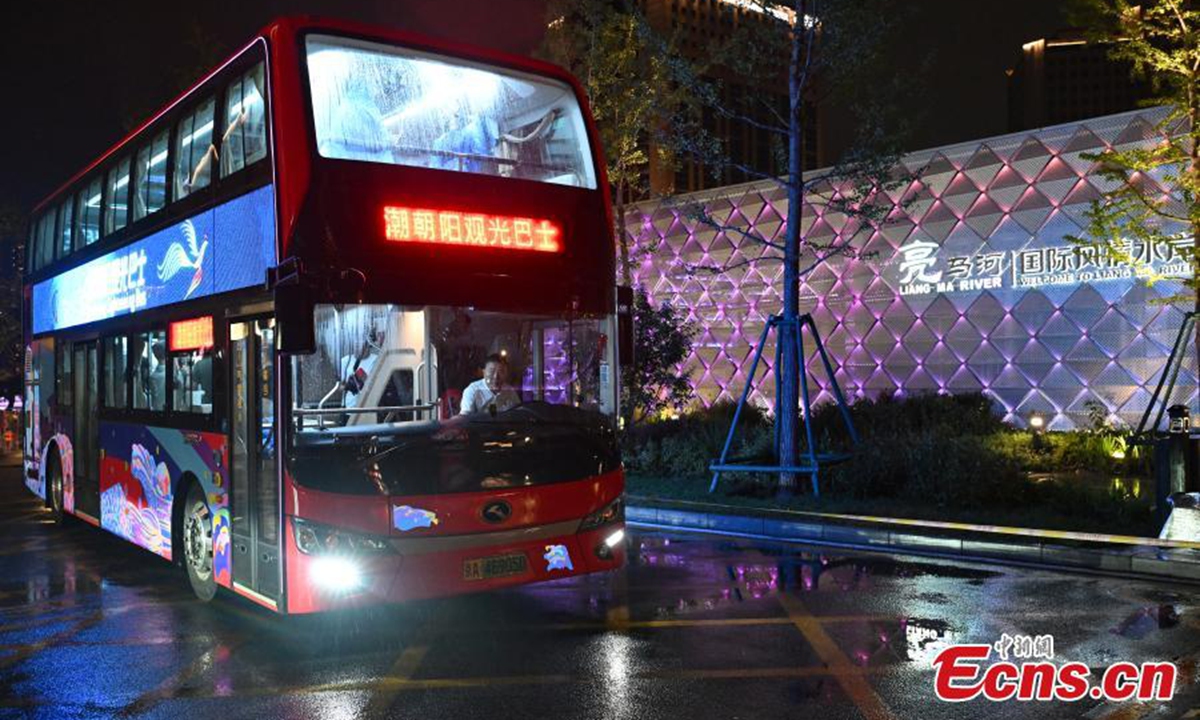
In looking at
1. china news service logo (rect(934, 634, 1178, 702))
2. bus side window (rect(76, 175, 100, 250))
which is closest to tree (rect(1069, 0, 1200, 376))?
china news service logo (rect(934, 634, 1178, 702))

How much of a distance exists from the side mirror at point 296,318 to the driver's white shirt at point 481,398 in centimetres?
112

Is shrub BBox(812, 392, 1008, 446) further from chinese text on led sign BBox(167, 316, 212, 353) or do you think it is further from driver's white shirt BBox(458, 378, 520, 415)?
chinese text on led sign BBox(167, 316, 212, 353)

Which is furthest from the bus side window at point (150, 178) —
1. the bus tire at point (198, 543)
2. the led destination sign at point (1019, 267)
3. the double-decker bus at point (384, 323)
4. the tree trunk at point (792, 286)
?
the led destination sign at point (1019, 267)

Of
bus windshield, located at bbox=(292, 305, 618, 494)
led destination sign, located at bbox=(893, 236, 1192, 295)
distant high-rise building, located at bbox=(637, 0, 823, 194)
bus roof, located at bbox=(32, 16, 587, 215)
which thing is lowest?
bus windshield, located at bbox=(292, 305, 618, 494)

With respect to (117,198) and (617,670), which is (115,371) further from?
(617,670)

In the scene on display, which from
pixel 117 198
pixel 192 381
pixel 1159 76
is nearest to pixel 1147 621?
pixel 192 381

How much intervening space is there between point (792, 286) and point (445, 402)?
27.6ft

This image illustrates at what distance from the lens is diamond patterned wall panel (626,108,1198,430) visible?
17.7m

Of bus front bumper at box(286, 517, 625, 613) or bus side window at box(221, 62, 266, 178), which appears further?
bus side window at box(221, 62, 266, 178)

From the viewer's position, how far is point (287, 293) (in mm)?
5828

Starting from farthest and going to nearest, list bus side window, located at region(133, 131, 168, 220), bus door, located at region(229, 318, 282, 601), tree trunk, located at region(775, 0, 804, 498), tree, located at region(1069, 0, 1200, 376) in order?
tree trunk, located at region(775, 0, 804, 498) < tree, located at region(1069, 0, 1200, 376) < bus side window, located at region(133, 131, 168, 220) < bus door, located at region(229, 318, 282, 601)

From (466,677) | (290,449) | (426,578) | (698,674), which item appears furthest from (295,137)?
(698,674)

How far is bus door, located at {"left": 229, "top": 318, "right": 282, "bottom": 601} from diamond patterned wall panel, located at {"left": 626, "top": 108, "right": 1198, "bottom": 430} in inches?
344

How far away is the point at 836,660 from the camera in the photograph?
6.04 m
